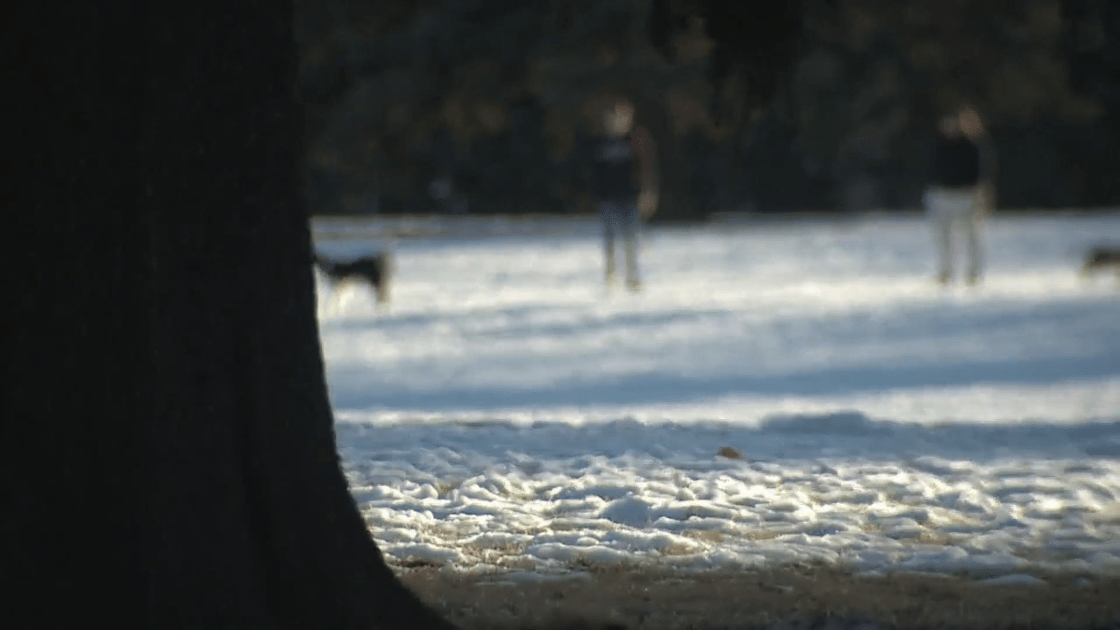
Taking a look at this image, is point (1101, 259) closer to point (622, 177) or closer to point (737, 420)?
point (622, 177)

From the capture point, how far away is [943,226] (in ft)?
74.0

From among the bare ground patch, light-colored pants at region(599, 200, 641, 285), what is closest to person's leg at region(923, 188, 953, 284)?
light-colored pants at region(599, 200, 641, 285)

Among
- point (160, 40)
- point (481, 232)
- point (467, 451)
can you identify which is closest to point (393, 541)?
point (467, 451)

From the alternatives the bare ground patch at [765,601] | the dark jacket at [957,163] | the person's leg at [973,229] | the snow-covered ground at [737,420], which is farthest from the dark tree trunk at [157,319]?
the person's leg at [973,229]

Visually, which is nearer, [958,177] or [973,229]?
[958,177]

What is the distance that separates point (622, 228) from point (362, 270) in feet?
10.4

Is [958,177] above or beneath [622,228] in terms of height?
above

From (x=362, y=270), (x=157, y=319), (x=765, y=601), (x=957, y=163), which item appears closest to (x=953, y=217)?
(x=957, y=163)

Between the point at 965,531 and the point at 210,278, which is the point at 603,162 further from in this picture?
the point at 210,278

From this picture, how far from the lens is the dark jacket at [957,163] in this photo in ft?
70.3

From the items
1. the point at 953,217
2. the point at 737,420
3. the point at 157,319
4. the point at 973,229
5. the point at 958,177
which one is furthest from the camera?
the point at 973,229

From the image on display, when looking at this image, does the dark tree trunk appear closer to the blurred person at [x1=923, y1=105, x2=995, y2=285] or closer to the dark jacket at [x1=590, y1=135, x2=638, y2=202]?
the dark jacket at [x1=590, y1=135, x2=638, y2=202]

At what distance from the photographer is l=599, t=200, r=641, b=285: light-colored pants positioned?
2228 cm

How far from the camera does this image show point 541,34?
1467 inches
